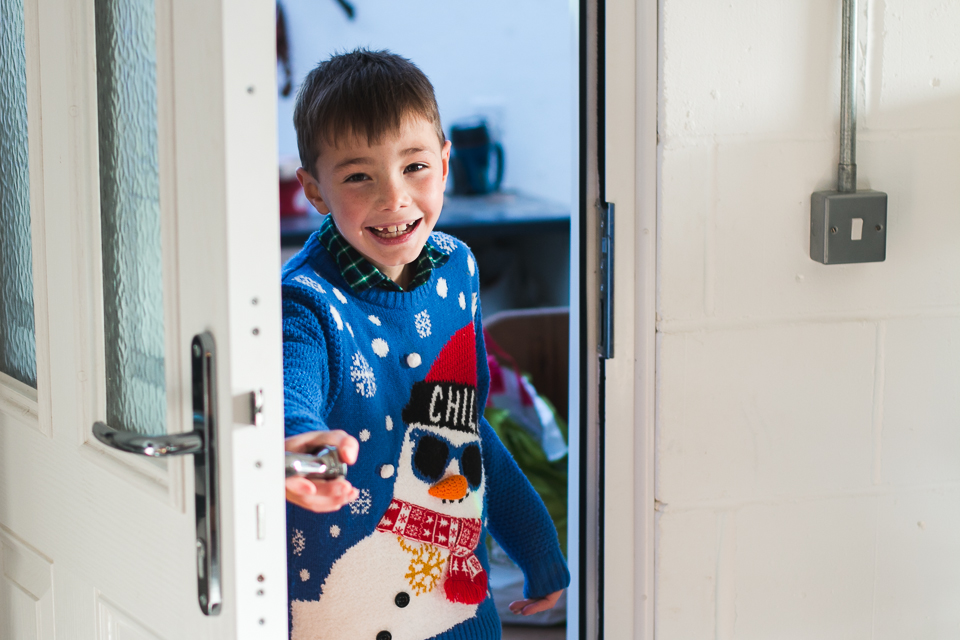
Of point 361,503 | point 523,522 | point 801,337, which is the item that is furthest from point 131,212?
point 801,337

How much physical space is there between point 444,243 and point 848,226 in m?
0.52

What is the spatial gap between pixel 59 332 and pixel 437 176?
0.49 metres

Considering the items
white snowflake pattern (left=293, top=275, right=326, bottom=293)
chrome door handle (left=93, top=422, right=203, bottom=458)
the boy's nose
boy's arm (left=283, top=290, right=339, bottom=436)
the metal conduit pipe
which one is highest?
the metal conduit pipe

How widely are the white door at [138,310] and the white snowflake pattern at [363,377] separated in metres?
0.27

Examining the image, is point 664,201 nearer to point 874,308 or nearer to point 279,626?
point 874,308

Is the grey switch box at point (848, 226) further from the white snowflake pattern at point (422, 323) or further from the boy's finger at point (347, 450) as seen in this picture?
the boy's finger at point (347, 450)

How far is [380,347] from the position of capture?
3.88ft

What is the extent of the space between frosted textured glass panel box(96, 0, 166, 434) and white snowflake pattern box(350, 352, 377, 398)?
27 cm

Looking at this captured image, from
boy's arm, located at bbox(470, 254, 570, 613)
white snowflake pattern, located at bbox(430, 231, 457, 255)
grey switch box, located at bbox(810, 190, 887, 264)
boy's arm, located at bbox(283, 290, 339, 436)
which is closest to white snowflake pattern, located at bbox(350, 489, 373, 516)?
boy's arm, located at bbox(283, 290, 339, 436)

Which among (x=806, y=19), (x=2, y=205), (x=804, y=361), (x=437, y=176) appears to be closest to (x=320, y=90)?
(x=437, y=176)

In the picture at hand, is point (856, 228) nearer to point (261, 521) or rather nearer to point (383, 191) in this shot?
point (383, 191)

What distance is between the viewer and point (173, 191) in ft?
2.66

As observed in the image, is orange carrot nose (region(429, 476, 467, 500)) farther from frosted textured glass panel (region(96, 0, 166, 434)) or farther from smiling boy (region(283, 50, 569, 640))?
frosted textured glass panel (region(96, 0, 166, 434))

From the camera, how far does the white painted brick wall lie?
45.9 inches
